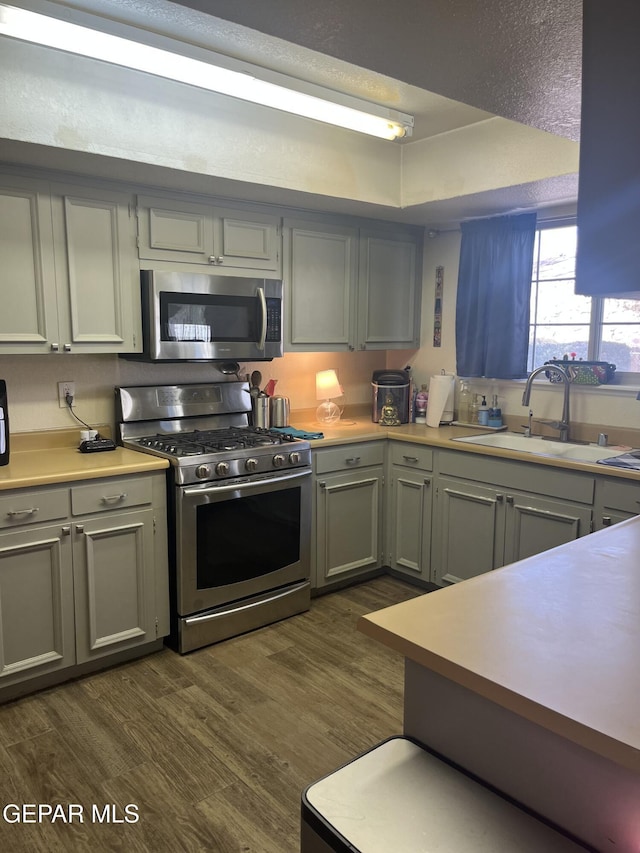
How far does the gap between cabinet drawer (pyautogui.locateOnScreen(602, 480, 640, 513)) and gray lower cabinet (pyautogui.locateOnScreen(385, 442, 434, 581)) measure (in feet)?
3.21

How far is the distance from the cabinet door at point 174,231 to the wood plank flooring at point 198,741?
6.12 ft

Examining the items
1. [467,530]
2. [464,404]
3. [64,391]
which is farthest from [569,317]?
[64,391]

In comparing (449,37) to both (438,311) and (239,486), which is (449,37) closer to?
(239,486)

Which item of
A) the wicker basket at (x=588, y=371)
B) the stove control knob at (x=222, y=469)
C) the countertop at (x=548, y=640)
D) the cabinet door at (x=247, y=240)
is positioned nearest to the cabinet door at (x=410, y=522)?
the wicker basket at (x=588, y=371)

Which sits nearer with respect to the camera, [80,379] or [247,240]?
[80,379]

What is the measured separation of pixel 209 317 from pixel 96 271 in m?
0.56

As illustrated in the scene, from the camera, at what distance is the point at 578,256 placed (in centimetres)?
121

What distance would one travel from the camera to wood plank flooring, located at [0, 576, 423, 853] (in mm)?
1943

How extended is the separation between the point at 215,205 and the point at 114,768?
8.08 feet

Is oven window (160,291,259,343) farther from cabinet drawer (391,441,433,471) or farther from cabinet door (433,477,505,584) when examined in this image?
cabinet door (433,477,505,584)

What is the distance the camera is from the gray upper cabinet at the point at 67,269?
8.61 ft

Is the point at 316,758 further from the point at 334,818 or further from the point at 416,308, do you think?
the point at 416,308

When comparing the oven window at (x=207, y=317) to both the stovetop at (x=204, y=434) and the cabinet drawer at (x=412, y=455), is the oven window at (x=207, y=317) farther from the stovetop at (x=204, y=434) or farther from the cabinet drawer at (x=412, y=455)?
the cabinet drawer at (x=412, y=455)

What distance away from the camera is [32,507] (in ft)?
8.16
